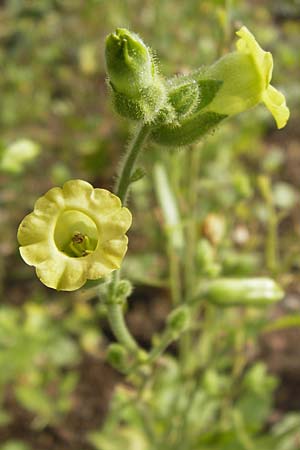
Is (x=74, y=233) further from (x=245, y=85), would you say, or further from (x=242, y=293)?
(x=242, y=293)

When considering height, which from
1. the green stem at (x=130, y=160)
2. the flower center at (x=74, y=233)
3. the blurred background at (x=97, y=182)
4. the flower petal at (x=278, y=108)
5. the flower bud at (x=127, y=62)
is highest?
the blurred background at (x=97, y=182)

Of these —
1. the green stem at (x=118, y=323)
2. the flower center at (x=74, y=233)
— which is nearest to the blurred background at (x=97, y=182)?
the green stem at (x=118, y=323)

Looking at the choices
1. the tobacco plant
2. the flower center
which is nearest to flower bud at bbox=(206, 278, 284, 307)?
the tobacco plant

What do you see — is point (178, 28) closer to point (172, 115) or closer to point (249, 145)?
point (249, 145)

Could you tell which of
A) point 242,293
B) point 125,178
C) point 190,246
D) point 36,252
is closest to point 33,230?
point 36,252

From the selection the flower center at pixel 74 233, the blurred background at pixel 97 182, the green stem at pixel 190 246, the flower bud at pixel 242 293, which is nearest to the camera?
the flower center at pixel 74 233

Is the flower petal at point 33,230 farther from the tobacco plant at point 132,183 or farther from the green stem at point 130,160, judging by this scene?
the green stem at point 130,160
